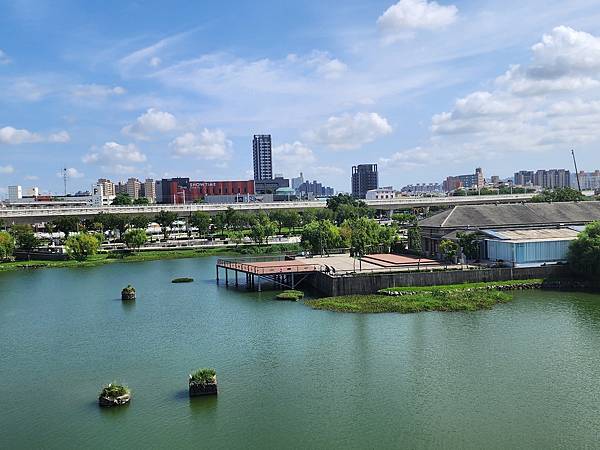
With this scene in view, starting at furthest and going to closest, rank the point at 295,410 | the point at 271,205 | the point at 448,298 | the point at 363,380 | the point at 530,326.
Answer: the point at 271,205, the point at 448,298, the point at 530,326, the point at 363,380, the point at 295,410

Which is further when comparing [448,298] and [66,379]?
[448,298]

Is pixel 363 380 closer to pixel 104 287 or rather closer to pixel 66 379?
pixel 66 379

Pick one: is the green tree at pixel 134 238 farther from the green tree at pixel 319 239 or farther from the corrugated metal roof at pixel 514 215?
the corrugated metal roof at pixel 514 215

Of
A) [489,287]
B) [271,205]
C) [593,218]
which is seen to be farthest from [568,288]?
[271,205]

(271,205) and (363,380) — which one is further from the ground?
(271,205)

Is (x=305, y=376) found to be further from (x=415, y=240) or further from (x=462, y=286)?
(x=415, y=240)

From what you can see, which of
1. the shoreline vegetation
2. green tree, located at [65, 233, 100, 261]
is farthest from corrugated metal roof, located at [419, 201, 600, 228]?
green tree, located at [65, 233, 100, 261]
